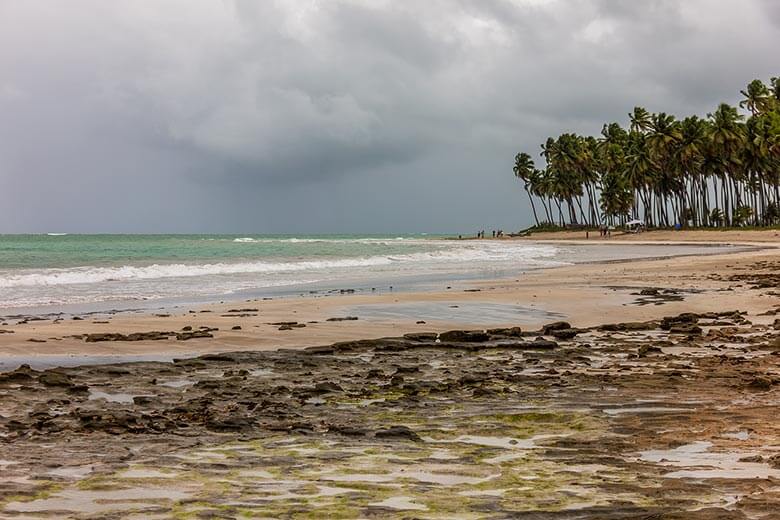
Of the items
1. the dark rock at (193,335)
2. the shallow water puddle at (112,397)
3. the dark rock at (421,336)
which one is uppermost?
the dark rock at (193,335)

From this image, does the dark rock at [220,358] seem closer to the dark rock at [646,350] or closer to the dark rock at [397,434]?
the dark rock at [397,434]

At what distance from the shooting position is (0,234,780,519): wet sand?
196 inches

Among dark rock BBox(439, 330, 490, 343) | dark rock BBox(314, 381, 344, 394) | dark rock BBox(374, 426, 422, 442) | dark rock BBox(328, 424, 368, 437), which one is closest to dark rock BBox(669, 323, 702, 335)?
dark rock BBox(439, 330, 490, 343)

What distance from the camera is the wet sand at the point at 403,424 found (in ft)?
16.3

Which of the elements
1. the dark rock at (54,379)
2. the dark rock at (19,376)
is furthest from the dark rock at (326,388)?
the dark rock at (19,376)

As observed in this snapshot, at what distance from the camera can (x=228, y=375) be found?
10195 mm

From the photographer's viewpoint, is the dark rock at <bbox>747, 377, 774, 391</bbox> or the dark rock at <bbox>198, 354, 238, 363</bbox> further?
the dark rock at <bbox>198, 354, 238, 363</bbox>

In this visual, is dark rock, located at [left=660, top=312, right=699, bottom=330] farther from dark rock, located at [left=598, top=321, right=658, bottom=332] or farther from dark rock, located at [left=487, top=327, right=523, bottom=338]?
dark rock, located at [left=487, top=327, right=523, bottom=338]

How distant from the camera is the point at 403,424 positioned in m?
7.39

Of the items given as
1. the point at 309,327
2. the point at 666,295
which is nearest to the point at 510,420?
the point at 309,327

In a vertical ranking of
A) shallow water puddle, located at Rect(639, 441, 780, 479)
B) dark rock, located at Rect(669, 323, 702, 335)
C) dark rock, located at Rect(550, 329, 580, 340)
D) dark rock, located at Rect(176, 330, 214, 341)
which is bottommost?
dark rock, located at Rect(669, 323, 702, 335)

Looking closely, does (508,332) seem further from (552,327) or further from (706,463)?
(706,463)

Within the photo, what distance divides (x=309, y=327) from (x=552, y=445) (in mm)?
9821

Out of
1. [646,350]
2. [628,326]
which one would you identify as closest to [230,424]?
[646,350]
